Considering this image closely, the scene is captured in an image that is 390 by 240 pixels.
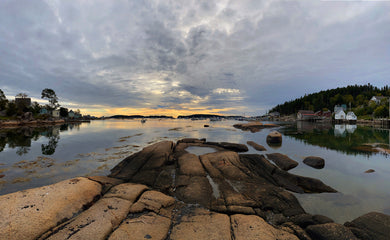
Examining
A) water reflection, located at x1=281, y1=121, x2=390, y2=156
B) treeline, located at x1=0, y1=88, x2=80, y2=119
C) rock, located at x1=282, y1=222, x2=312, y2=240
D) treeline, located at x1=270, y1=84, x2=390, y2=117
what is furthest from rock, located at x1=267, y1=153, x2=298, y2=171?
treeline, located at x1=270, y1=84, x2=390, y2=117

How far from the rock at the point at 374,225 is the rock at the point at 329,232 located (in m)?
0.99

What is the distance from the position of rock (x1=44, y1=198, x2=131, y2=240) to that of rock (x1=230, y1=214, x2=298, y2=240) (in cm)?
441

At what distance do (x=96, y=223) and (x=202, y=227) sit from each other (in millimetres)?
3845

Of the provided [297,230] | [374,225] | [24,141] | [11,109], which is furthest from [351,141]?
[11,109]

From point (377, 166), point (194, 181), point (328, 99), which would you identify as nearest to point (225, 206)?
point (194, 181)

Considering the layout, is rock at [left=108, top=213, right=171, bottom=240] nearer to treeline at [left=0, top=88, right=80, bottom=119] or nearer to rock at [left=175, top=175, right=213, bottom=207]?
rock at [left=175, top=175, right=213, bottom=207]

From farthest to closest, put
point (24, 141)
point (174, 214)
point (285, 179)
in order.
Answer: point (24, 141) → point (285, 179) → point (174, 214)

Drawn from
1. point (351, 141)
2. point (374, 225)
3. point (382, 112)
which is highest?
point (382, 112)

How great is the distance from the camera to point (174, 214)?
6.32m

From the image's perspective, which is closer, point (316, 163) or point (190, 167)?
point (190, 167)

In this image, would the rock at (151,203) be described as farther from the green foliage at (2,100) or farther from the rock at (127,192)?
the green foliage at (2,100)

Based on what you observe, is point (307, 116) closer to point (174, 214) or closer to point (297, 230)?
point (297, 230)

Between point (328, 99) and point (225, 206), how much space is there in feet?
644

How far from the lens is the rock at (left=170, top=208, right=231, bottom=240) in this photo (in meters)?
4.89
